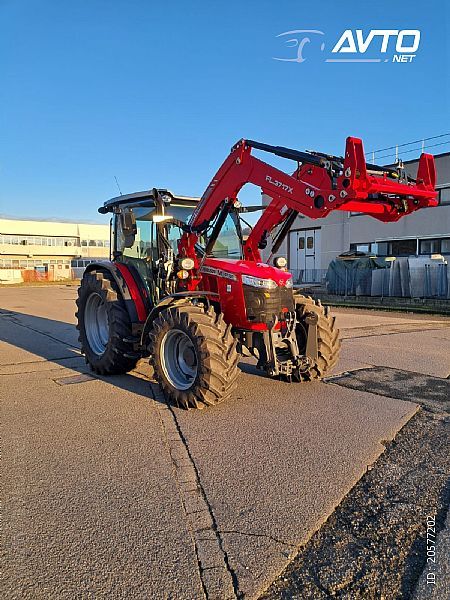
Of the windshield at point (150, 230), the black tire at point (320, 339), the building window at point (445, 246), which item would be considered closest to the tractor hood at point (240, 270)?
the black tire at point (320, 339)

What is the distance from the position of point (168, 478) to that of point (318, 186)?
3341 millimetres

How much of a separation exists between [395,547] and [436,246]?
2625 cm

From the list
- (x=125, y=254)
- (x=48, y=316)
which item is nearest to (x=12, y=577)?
(x=125, y=254)

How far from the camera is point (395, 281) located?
22094 mm

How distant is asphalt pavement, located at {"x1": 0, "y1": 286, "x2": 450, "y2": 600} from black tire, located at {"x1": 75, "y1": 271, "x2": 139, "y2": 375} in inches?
9.4

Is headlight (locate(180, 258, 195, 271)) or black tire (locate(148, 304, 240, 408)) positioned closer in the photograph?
black tire (locate(148, 304, 240, 408))

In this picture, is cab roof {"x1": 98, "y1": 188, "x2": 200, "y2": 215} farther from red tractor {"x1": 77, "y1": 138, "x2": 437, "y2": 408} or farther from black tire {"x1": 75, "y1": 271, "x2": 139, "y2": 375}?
black tire {"x1": 75, "y1": 271, "x2": 139, "y2": 375}

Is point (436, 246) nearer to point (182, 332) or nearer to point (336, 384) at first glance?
point (336, 384)

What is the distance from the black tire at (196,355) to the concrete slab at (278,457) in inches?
9.8

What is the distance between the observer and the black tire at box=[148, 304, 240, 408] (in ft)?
16.3

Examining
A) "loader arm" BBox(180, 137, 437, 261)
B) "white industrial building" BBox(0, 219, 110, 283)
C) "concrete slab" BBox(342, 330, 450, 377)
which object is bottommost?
"concrete slab" BBox(342, 330, 450, 377)

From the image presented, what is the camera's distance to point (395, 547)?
280cm

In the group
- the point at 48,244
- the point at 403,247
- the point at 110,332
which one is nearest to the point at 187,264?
the point at 110,332

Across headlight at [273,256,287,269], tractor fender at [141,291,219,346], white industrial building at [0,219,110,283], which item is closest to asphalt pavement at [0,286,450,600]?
tractor fender at [141,291,219,346]
